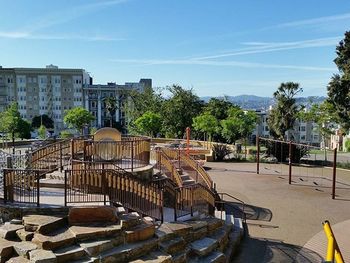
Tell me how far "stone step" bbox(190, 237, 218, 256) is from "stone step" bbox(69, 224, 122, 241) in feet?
6.94

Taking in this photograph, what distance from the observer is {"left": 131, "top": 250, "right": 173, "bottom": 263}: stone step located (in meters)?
8.55

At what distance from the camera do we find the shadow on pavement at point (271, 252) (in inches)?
421

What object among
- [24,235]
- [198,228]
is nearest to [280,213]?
[198,228]

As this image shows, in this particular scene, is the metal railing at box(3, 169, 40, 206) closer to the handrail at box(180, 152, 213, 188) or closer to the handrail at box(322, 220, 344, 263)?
the handrail at box(180, 152, 213, 188)

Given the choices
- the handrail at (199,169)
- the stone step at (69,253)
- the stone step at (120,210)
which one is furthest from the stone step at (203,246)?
the handrail at (199,169)

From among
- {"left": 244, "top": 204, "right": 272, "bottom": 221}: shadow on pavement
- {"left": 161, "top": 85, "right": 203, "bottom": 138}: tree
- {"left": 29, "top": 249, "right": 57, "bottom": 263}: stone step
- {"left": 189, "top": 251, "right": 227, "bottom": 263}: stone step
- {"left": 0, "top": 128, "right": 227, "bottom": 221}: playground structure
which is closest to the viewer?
{"left": 29, "top": 249, "right": 57, "bottom": 263}: stone step

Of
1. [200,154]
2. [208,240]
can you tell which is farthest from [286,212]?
[200,154]

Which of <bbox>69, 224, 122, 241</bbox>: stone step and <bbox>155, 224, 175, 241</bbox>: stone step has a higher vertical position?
<bbox>69, 224, 122, 241</bbox>: stone step

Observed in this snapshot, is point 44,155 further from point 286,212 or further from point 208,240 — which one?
point 286,212

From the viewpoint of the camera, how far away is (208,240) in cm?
1063

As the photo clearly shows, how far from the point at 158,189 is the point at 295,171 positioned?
17.4m

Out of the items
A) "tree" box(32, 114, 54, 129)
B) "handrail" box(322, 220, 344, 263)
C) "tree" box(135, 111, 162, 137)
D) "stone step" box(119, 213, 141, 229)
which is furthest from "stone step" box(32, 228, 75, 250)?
"tree" box(32, 114, 54, 129)

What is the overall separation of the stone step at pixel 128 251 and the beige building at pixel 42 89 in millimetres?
92968

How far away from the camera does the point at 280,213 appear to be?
15383 millimetres
